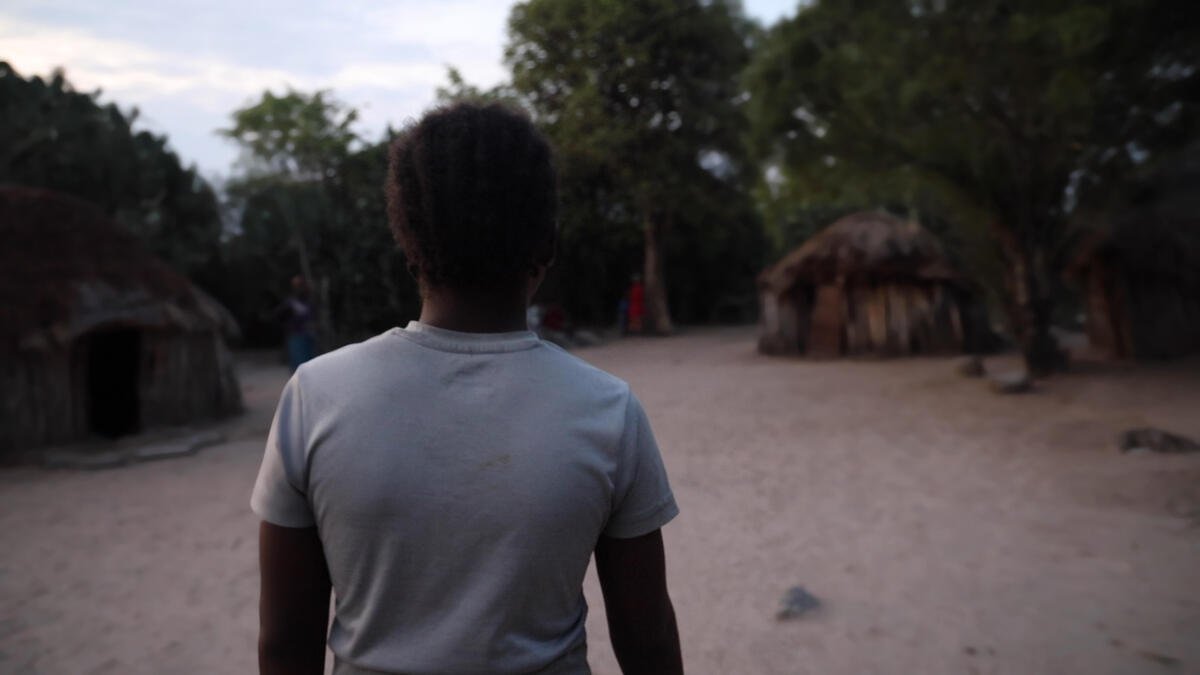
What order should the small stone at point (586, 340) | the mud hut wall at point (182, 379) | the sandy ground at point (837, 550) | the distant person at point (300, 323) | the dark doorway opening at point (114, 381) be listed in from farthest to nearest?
the small stone at point (586, 340), the distant person at point (300, 323), the dark doorway opening at point (114, 381), the mud hut wall at point (182, 379), the sandy ground at point (837, 550)

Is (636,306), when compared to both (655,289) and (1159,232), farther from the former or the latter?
(1159,232)

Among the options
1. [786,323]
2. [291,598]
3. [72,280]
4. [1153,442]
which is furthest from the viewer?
[786,323]

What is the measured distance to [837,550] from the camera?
4543 millimetres

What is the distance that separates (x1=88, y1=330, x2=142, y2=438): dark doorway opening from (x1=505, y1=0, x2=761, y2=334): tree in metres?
10.2

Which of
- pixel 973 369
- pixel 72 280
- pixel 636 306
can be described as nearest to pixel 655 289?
pixel 636 306

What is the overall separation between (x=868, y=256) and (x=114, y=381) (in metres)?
10.8

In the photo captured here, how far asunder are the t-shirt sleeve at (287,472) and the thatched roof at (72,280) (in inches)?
300

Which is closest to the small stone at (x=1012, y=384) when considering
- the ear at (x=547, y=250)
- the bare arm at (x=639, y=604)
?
the bare arm at (x=639, y=604)

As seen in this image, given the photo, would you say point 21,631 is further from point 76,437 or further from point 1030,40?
point 1030,40

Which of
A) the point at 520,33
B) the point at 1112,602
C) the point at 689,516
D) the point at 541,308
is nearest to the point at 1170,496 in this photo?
the point at 1112,602

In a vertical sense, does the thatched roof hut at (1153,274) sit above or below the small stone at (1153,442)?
above

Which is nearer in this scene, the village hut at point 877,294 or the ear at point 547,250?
the ear at point 547,250

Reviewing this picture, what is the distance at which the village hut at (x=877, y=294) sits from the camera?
13.6m

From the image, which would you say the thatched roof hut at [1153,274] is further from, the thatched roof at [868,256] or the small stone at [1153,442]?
the small stone at [1153,442]
